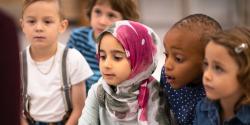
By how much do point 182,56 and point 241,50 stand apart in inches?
8.7

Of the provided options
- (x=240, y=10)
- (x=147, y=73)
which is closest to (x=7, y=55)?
(x=147, y=73)

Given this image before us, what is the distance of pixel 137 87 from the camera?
1734 millimetres

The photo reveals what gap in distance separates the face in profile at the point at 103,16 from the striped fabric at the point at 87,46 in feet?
0.41

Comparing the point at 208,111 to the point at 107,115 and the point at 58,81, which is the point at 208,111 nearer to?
the point at 107,115

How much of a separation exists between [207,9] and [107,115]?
4033mm

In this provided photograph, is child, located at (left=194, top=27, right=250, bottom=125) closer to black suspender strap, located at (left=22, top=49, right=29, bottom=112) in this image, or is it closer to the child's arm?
the child's arm

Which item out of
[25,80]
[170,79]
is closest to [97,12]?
[25,80]

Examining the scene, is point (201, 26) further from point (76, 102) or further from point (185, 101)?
point (76, 102)

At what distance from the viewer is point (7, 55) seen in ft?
2.70

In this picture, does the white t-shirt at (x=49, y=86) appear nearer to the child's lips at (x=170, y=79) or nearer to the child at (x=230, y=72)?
the child's lips at (x=170, y=79)

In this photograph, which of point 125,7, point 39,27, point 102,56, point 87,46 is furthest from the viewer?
point 87,46

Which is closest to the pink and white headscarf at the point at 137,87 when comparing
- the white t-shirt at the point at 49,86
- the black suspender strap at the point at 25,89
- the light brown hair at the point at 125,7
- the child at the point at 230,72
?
the child at the point at 230,72

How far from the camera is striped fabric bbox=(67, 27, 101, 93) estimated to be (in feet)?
7.80

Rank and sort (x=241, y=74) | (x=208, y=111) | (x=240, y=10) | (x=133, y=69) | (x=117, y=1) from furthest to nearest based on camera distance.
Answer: (x=240, y=10), (x=117, y=1), (x=133, y=69), (x=208, y=111), (x=241, y=74)
